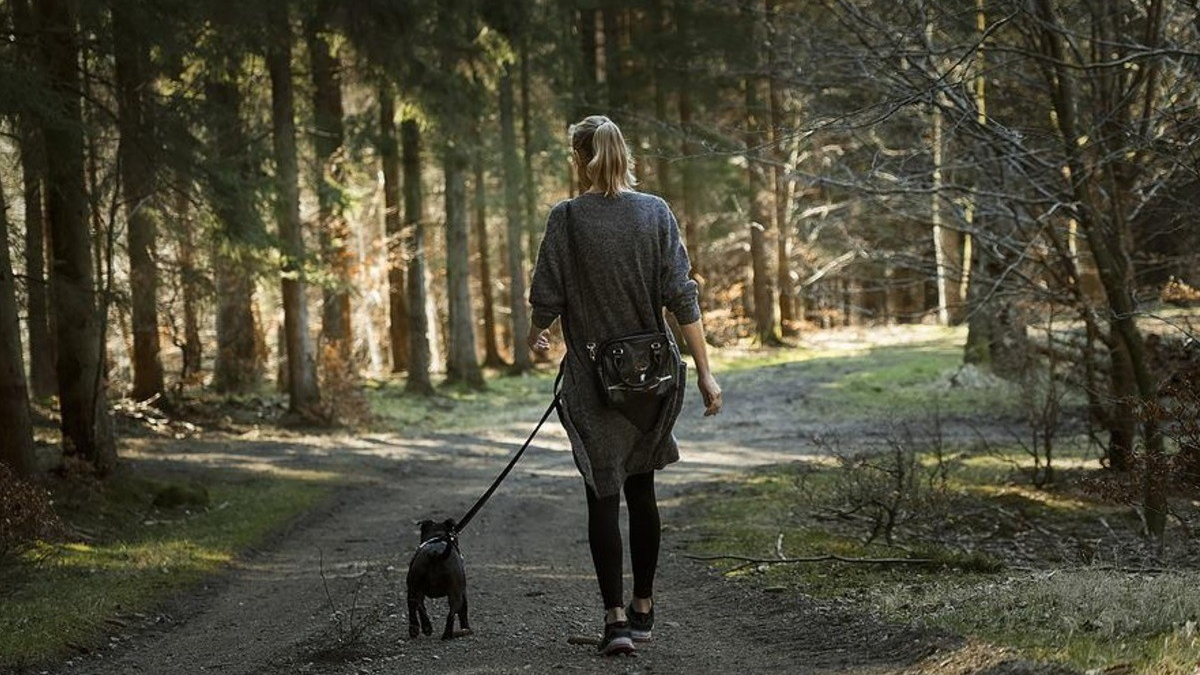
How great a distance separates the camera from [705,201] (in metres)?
34.3

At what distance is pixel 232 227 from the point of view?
1268 centimetres

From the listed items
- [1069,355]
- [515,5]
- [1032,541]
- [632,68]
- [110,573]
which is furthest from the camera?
[632,68]

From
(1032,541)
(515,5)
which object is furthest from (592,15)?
(1032,541)

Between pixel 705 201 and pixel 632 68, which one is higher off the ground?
pixel 632 68

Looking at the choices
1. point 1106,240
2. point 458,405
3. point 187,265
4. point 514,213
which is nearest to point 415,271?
point 458,405

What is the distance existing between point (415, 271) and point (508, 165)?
3667 millimetres

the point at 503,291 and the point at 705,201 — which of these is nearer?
the point at 705,201

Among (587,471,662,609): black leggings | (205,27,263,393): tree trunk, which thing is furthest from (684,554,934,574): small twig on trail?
(205,27,263,393): tree trunk

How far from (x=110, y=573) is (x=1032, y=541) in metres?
6.77

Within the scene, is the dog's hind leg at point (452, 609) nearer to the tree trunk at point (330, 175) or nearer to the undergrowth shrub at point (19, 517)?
the undergrowth shrub at point (19, 517)

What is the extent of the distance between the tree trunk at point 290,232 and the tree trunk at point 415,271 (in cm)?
459

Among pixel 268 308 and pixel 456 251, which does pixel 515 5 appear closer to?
pixel 456 251

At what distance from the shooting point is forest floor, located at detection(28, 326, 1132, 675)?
5.14 metres

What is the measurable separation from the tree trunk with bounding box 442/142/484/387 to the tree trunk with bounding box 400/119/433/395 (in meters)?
0.89
